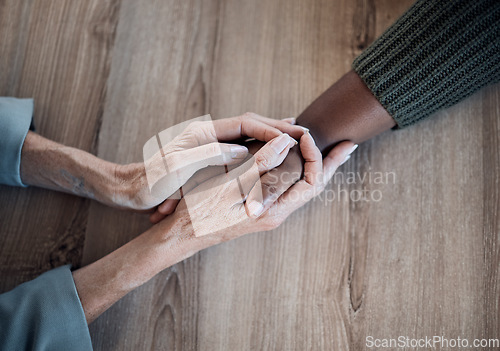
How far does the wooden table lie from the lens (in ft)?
2.75

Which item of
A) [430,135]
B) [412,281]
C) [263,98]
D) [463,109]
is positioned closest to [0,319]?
[263,98]

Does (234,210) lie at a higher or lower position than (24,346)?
lower

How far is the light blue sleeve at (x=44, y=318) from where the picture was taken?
676mm

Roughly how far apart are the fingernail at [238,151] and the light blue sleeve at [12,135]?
48 centimetres

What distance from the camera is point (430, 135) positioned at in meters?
0.90

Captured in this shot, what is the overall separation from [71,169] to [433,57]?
32.2 inches

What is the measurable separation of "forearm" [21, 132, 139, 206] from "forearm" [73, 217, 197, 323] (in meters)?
0.13

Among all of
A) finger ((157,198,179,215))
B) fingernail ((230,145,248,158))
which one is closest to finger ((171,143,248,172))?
fingernail ((230,145,248,158))

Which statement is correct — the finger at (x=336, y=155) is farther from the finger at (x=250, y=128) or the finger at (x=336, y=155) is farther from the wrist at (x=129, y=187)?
the wrist at (x=129, y=187)

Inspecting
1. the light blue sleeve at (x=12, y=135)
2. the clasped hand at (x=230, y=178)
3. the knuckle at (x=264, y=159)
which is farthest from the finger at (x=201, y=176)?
the light blue sleeve at (x=12, y=135)

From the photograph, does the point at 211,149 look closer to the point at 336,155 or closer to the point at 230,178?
the point at 230,178

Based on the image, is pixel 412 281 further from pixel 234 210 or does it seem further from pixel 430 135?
→ pixel 234 210

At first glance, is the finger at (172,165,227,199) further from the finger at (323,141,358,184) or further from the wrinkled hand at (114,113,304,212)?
the finger at (323,141,358,184)

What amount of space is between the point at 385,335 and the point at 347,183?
379 millimetres
